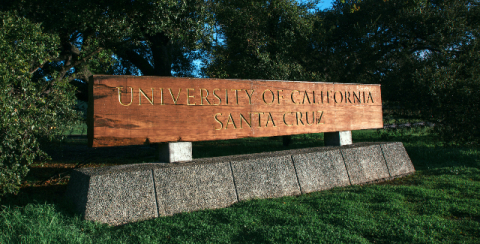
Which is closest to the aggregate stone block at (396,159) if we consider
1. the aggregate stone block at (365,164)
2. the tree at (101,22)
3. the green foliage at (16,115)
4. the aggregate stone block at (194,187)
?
the aggregate stone block at (365,164)

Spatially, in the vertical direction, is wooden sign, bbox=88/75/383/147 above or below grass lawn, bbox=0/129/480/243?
above

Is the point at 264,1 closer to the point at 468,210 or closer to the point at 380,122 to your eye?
the point at 380,122

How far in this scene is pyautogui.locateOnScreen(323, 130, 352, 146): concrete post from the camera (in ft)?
22.0

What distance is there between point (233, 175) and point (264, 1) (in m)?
8.31

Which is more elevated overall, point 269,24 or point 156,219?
point 269,24

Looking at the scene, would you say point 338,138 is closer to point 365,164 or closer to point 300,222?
point 365,164

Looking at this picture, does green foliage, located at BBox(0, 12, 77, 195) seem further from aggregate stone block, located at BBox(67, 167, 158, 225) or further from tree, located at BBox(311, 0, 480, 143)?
tree, located at BBox(311, 0, 480, 143)

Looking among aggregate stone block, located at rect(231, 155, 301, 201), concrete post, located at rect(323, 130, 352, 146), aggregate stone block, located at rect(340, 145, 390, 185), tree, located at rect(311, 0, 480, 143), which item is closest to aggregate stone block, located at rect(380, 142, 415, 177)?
aggregate stone block, located at rect(340, 145, 390, 185)

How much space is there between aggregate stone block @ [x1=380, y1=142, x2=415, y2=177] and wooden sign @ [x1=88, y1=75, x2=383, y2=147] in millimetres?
764

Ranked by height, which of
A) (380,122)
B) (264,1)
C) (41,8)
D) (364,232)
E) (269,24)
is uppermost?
(264,1)

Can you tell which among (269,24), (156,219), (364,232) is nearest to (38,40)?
(156,219)

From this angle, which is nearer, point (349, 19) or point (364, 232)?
point (364, 232)

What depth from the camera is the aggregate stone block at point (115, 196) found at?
392 centimetres

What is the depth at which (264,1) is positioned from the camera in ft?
37.0
